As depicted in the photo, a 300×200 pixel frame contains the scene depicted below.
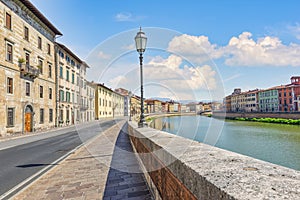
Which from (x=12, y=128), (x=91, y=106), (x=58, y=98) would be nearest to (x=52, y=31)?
(x=58, y=98)

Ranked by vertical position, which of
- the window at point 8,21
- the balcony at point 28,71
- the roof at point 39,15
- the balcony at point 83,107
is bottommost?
the balcony at point 83,107

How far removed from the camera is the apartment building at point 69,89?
2867 cm

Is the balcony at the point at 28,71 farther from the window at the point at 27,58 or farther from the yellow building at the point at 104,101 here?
the yellow building at the point at 104,101

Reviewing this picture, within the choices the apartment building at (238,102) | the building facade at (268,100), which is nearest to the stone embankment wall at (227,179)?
the building facade at (268,100)

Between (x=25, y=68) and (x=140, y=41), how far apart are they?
650 inches

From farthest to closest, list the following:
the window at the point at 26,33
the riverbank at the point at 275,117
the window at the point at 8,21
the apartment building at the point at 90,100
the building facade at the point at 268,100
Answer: the building facade at the point at 268,100 → the apartment building at the point at 90,100 → the riverbank at the point at 275,117 → the window at the point at 26,33 → the window at the point at 8,21

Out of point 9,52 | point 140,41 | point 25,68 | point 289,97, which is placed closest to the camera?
point 140,41

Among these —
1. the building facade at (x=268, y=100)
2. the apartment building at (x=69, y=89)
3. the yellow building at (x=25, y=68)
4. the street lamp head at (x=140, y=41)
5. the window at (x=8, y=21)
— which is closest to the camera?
the street lamp head at (x=140, y=41)

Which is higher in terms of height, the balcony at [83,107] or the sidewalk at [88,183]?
the balcony at [83,107]

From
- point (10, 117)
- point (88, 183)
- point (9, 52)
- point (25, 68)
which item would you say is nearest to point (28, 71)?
point (25, 68)

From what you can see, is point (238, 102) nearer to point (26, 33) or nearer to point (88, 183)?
point (26, 33)

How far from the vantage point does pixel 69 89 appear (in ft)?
107

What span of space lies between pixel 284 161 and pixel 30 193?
14467 mm

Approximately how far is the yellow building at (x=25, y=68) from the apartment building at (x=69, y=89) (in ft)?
7.64
